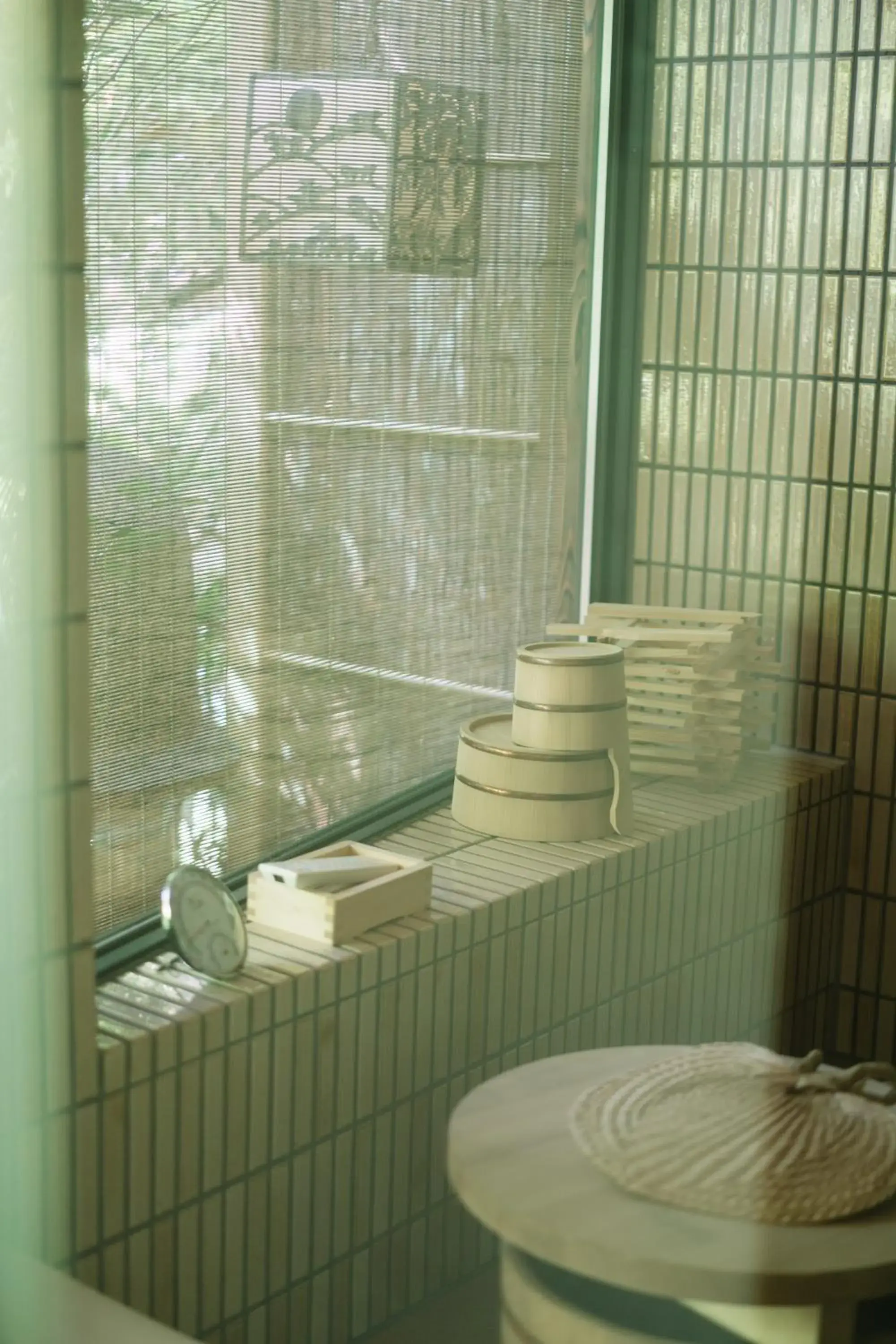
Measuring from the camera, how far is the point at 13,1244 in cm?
139

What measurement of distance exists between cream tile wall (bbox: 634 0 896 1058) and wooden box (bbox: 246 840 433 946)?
0.83 m

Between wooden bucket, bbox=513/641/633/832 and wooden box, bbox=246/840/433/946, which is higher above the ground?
wooden bucket, bbox=513/641/633/832

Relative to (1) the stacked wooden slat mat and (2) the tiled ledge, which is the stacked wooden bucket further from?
(1) the stacked wooden slat mat

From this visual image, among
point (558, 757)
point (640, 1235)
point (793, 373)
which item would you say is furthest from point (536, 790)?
point (640, 1235)

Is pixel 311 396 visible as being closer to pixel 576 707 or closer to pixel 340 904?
pixel 576 707

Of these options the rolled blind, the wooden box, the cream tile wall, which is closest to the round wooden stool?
the wooden box

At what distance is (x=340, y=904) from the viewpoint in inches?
71.7

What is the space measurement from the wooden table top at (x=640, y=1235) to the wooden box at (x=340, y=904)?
36cm

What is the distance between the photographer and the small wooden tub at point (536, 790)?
2150 mm

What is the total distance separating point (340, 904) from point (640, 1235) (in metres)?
0.59

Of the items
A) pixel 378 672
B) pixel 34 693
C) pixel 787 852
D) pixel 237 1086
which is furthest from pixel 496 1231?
pixel 787 852

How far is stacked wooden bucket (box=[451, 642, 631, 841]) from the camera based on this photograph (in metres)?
2.15

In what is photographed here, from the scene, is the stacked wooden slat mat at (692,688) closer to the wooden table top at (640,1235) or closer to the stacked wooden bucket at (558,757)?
the stacked wooden bucket at (558,757)

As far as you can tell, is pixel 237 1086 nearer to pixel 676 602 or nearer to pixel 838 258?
pixel 676 602
